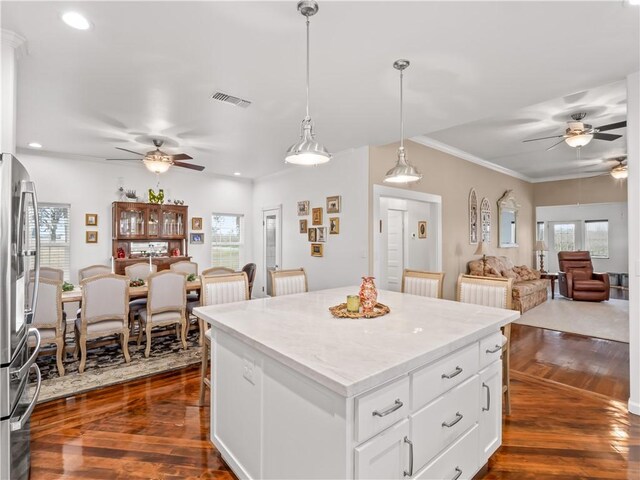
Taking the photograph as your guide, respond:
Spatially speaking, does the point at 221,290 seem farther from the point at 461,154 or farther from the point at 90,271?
the point at 461,154

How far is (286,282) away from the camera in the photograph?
3385 millimetres

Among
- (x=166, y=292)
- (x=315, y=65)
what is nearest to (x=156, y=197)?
(x=166, y=292)

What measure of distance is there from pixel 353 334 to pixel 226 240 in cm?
604

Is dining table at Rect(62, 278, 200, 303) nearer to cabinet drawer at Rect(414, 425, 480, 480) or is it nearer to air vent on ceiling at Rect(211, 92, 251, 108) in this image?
air vent on ceiling at Rect(211, 92, 251, 108)

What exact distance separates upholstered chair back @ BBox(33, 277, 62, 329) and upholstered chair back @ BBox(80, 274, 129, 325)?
0.20m

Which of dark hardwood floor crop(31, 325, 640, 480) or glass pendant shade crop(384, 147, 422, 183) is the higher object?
glass pendant shade crop(384, 147, 422, 183)

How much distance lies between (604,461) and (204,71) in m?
3.94

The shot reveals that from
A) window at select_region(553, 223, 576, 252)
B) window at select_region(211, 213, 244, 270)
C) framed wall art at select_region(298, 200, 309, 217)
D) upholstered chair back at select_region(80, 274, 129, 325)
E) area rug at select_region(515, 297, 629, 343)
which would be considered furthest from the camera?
window at select_region(553, 223, 576, 252)

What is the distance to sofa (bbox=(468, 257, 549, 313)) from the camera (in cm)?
583

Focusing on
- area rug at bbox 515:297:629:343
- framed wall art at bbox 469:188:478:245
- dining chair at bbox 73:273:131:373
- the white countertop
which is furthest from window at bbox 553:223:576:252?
dining chair at bbox 73:273:131:373

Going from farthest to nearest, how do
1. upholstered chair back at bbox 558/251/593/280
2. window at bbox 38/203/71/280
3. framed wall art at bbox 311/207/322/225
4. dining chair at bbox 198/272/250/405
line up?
upholstered chair back at bbox 558/251/593/280
framed wall art at bbox 311/207/322/225
window at bbox 38/203/71/280
dining chair at bbox 198/272/250/405

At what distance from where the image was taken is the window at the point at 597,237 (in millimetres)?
9406

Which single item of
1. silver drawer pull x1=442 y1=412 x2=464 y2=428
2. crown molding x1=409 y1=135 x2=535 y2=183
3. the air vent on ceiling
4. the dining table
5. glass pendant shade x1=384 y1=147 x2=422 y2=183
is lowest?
silver drawer pull x1=442 y1=412 x2=464 y2=428

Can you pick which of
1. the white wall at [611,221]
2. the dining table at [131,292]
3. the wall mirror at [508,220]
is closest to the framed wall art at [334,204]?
the dining table at [131,292]
